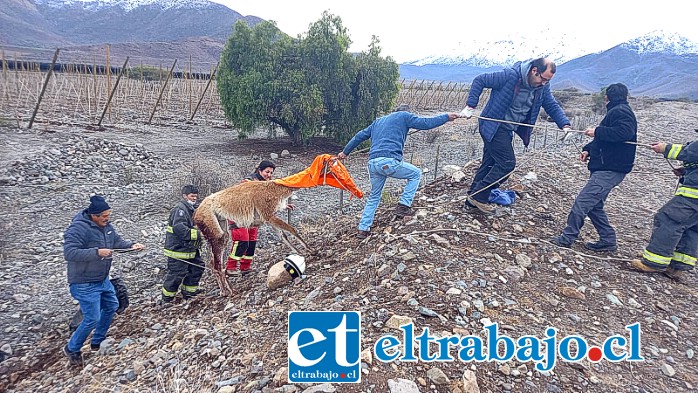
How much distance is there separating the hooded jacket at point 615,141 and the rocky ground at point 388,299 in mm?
960

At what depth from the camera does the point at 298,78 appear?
11789mm

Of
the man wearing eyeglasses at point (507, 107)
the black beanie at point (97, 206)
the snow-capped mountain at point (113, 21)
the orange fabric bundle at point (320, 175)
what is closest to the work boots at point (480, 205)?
the man wearing eyeglasses at point (507, 107)

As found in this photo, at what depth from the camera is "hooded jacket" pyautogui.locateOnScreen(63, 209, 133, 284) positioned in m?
3.63

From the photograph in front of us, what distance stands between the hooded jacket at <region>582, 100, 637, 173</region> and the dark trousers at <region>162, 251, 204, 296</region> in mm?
4401

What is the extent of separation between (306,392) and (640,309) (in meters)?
Answer: 3.01

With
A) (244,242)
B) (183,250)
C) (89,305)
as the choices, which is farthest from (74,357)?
(244,242)

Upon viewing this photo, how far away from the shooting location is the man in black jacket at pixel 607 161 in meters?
4.20

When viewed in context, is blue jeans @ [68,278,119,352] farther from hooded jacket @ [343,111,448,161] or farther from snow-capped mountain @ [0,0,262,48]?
snow-capped mountain @ [0,0,262,48]

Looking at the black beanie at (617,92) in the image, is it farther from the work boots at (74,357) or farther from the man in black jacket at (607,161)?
the work boots at (74,357)

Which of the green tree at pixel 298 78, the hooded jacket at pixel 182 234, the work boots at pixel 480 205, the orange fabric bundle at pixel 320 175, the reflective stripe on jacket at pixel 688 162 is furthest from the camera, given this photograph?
the green tree at pixel 298 78

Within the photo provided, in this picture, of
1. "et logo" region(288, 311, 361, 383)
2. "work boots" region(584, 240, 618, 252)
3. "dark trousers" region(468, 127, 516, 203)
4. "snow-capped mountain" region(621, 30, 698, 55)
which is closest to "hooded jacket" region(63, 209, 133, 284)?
"et logo" region(288, 311, 361, 383)

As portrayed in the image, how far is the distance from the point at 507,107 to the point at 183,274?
399 cm

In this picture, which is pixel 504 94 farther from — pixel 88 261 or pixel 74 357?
pixel 74 357

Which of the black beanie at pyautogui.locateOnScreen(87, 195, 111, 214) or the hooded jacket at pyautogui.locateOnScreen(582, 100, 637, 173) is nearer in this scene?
the black beanie at pyautogui.locateOnScreen(87, 195, 111, 214)
